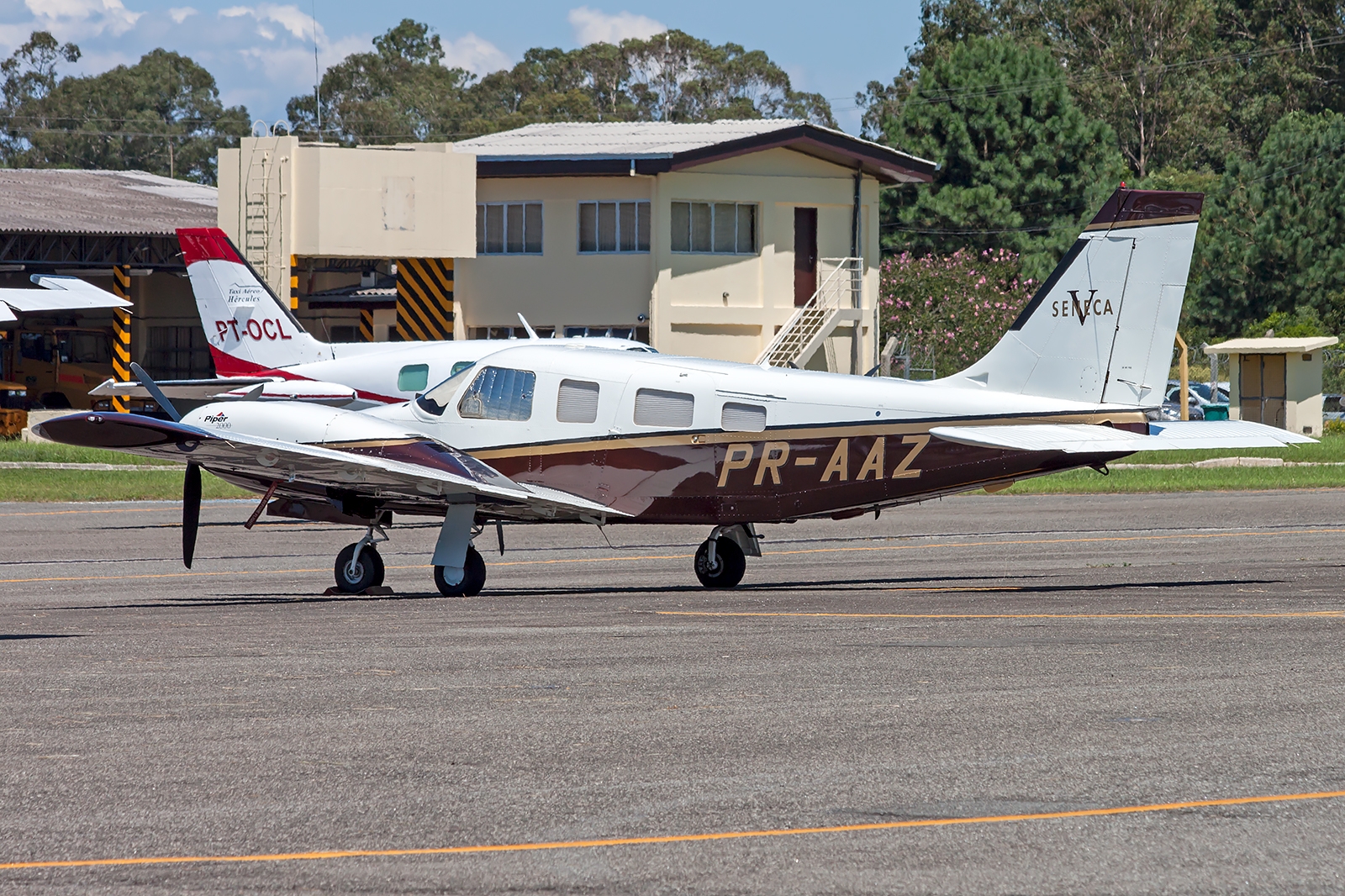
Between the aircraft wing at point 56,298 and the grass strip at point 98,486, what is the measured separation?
335 centimetres

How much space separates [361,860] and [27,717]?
11.6 feet

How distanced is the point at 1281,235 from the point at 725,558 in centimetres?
5753

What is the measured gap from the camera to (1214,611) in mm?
13070

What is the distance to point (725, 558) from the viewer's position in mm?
16156

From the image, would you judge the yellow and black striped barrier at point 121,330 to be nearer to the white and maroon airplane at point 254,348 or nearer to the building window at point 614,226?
the building window at point 614,226

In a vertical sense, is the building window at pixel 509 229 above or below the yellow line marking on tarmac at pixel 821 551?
above

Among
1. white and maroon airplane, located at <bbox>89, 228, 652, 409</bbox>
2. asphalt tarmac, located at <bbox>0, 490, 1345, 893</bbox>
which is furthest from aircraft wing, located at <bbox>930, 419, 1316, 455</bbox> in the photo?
white and maroon airplane, located at <bbox>89, 228, 652, 409</bbox>

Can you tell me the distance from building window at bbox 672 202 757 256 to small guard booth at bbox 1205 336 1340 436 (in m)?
13.9

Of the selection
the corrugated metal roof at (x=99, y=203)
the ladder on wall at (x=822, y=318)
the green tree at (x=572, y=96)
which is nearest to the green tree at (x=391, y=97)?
the green tree at (x=572, y=96)

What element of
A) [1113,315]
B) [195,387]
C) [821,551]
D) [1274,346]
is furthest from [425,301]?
[1113,315]

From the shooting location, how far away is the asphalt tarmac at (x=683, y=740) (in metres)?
5.88

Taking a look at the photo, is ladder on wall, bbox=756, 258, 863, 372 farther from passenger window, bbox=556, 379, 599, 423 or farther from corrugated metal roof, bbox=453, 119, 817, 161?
passenger window, bbox=556, 379, 599, 423

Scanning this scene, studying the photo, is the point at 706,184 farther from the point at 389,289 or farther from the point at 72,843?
the point at 72,843

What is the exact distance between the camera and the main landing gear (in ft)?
53.0
